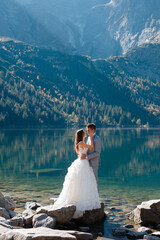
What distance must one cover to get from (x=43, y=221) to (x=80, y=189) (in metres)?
2.49

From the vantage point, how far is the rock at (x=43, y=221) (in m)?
15.1

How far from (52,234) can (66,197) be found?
4.91 metres

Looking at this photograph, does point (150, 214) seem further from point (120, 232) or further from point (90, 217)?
point (90, 217)

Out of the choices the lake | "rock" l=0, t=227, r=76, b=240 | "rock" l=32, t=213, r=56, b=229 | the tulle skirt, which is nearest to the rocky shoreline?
"rock" l=32, t=213, r=56, b=229

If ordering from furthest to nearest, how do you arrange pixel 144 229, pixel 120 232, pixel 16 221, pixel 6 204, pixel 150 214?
pixel 6 204 → pixel 150 214 → pixel 144 229 → pixel 16 221 → pixel 120 232

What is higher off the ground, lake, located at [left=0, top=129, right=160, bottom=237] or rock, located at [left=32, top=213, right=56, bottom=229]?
rock, located at [left=32, top=213, right=56, bottom=229]

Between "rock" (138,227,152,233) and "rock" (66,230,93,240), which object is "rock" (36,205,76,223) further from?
"rock" (138,227,152,233)

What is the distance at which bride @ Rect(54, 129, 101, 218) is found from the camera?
54.2ft

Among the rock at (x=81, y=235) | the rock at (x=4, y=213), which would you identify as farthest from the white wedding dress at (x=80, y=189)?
the rock at (x=4, y=213)

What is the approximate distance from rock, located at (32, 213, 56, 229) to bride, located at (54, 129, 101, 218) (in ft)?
4.19

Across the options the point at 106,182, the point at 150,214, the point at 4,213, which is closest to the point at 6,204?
the point at 4,213

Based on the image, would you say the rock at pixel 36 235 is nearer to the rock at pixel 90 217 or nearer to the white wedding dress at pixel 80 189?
the white wedding dress at pixel 80 189

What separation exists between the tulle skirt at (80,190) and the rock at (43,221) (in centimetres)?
128

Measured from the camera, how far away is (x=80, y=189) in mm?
16625
